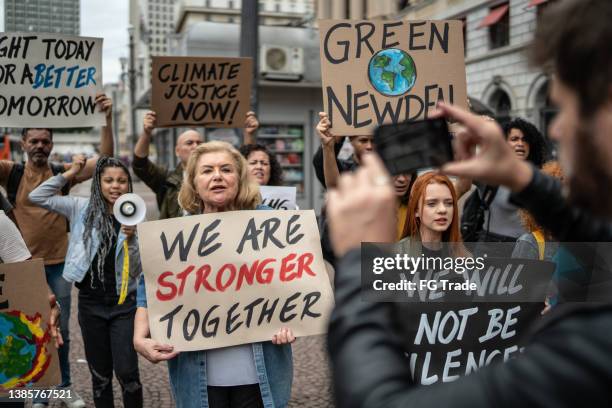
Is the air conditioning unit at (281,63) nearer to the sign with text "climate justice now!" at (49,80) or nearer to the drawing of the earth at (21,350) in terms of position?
the sign with text "climate justice now!" at (49,80)

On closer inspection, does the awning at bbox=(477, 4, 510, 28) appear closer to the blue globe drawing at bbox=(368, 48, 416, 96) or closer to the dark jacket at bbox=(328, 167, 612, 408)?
the blue globe drawing at bbox=(368, 48, 416, 96)

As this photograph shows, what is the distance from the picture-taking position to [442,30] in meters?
3.75

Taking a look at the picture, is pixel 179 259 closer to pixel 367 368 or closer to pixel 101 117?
pixel 367 368

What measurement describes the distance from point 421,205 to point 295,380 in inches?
93.4

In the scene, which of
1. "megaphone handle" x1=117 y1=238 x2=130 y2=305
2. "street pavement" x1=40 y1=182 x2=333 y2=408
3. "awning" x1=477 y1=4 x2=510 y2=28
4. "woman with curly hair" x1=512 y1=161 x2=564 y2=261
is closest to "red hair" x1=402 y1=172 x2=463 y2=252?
"woman with curly hair" x1=512 y1=161 x2=564 y2=261

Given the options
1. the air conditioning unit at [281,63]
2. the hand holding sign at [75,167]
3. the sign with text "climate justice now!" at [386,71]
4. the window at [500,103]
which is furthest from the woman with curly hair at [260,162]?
the window at [500,103]

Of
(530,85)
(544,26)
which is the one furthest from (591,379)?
(530,85)

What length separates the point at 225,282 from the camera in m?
2.88

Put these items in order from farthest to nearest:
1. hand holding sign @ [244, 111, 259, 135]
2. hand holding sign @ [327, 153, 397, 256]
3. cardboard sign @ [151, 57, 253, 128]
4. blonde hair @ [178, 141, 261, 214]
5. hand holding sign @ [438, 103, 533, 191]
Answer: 1. hand holding sign @ [244, 111, 259, 135]
2. cardboard sign @ [151, 57, 253, 128]
3. blonde hair @ [178, 141, 261, 214]
4. hand holding sign @ [438, 103, 533, 191]
5. hand holding sign @ [327, 153, 397, 256]

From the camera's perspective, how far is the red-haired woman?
10.5 feet

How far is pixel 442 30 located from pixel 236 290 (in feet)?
6.19

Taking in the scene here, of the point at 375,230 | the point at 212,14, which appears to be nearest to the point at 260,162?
the point at 375,230

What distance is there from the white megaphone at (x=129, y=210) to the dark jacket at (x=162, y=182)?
123cm

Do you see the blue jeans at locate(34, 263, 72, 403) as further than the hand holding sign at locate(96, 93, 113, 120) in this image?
No
